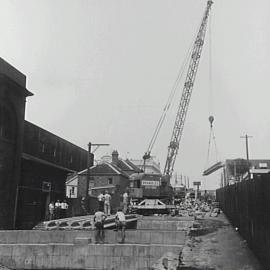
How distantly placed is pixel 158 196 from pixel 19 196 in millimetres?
15403

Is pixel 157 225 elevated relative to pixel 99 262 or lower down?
elevated

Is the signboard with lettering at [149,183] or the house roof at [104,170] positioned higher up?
the house roof at [104,170]

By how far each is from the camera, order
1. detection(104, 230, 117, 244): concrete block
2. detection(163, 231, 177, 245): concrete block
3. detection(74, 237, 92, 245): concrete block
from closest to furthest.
A: detection(74, 237, 92, 245): concrete block < detection(104, 230, 117, 244): concrete block < detection(163, 231, 177, 245): concrete block

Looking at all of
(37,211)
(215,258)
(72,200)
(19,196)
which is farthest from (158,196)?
(215,258)

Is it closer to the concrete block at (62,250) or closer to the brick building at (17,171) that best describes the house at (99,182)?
the brick building at (17,171)

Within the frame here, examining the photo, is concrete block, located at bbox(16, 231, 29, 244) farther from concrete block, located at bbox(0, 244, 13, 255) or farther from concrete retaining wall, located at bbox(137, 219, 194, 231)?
concrete retaining wall, located at bbox(137, 219, 194, 231)

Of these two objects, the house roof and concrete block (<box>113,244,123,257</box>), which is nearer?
concrete block (<box>113,244,123,257</box>)

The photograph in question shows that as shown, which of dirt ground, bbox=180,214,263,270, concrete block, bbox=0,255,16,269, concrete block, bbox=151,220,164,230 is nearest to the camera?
dirt ground, bbox=180,214,263,270

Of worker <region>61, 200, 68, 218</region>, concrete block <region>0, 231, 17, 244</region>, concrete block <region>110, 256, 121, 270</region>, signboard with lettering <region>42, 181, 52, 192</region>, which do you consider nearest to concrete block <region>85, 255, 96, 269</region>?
concrete block <region>110, 256, 121, 270</region>

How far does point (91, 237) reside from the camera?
65.2ft

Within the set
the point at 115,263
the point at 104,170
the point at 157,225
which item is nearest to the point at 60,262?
the point at 115,263

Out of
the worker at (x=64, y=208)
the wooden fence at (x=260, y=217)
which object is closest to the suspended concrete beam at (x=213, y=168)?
the worker at (x=64, y=208)

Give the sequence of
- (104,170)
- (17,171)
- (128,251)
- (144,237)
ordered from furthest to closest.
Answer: (104,170) → (17,171) → (144,237) → (128,251)

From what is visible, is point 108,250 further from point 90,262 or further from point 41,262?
point 41,262
